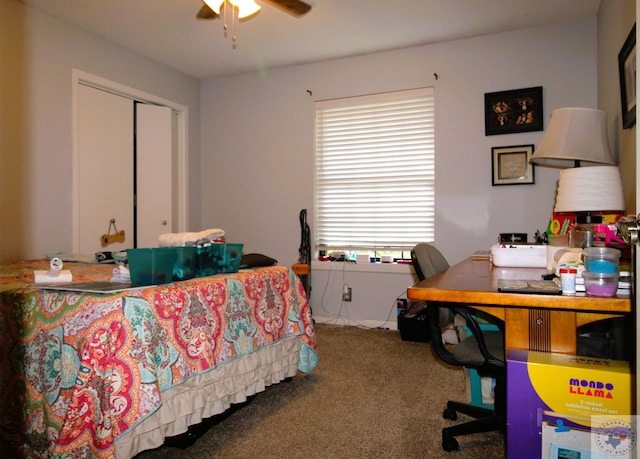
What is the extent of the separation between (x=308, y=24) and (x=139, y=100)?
1885 millimetres

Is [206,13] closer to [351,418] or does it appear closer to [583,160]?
[583,160]

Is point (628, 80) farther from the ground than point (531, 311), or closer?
farther from the ground

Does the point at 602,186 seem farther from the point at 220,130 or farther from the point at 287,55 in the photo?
the point at 220,130

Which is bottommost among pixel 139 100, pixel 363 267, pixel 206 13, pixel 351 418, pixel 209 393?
pixel 351 418

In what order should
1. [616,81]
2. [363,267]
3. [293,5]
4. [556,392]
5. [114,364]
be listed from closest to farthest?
[556,392] < [114,364] < [293,5] < [616,81] < [363,267]

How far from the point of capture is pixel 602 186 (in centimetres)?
180

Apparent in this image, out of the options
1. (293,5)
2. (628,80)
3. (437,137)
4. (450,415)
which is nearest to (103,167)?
(293,5)

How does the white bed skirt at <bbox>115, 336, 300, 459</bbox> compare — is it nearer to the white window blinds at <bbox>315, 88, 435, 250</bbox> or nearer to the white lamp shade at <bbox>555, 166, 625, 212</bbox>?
the white lamp shade at <bbox>555, 166, 625, 212</bbox>

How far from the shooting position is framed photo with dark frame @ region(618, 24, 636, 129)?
7.15 ft

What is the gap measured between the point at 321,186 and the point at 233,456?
9.72 ft

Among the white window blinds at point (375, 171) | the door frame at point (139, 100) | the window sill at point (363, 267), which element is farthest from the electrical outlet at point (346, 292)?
the door frame at point (139, 100)

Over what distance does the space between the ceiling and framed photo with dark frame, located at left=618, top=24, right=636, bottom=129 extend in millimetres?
1043

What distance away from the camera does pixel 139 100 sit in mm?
4094

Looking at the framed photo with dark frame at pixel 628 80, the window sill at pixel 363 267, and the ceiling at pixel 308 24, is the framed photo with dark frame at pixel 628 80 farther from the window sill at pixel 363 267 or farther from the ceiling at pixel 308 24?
the window sill at pixel 363 267
